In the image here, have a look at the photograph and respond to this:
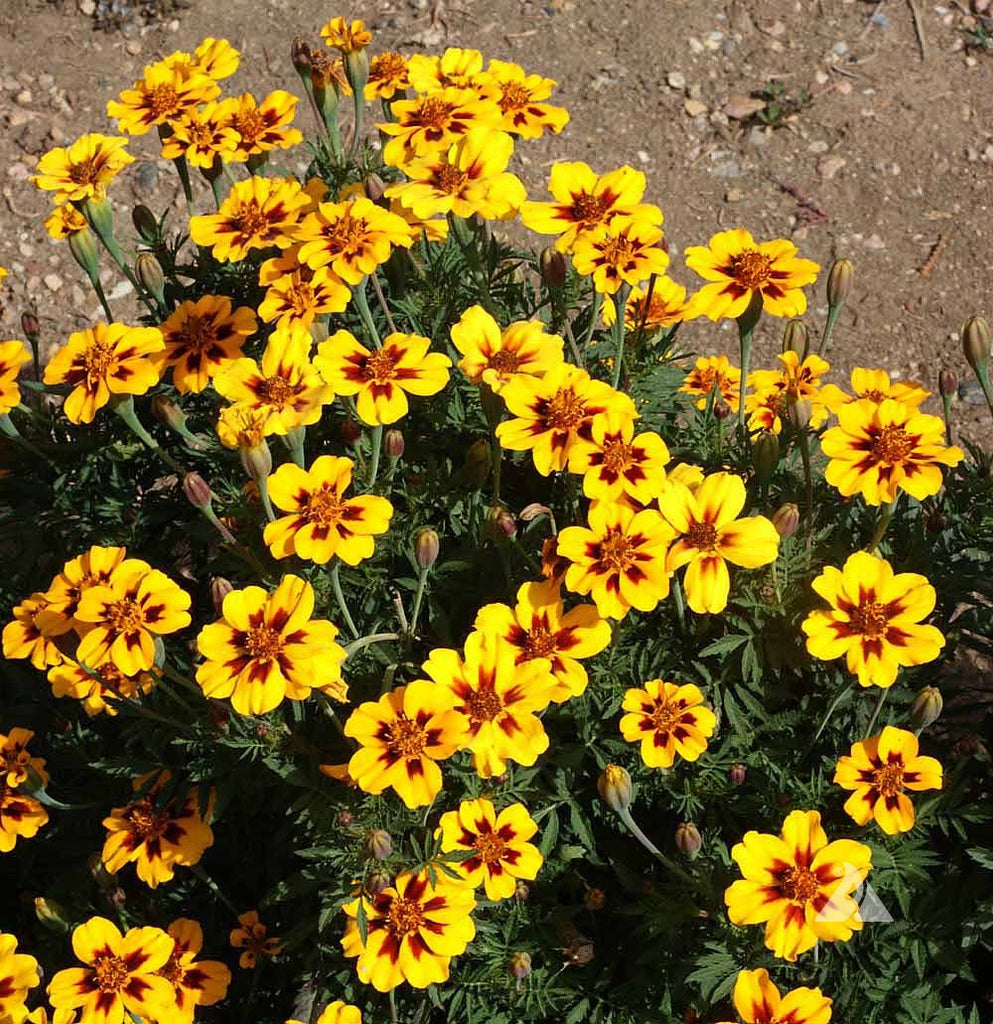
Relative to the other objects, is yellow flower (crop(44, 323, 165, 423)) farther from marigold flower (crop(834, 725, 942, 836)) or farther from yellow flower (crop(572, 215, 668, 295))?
marigold flower (crop(834, 725, 942, 836))

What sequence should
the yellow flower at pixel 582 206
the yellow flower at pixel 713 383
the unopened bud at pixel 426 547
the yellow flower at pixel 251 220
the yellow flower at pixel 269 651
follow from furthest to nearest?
1. the yellow flower at pixel 713 383
2. the yellow flower at pixel 251 220
3. the yellow flower at pixel 582 206
4. the unopened bud at pixel 426 547
5. the yellow flower at pixel 269 651

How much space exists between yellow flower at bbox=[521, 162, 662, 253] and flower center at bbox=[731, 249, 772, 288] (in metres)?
0.19

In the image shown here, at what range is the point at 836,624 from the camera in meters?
2.16

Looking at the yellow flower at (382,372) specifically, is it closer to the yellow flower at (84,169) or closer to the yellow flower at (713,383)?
the yellow flower at (84,169)

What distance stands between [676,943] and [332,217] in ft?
5.27

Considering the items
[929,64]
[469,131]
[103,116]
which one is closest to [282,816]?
[469,131]

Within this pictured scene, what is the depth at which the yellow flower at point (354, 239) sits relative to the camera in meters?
2.27

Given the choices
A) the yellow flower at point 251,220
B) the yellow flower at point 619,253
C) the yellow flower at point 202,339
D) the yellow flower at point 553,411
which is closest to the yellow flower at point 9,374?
the yellow flower at point 202,339

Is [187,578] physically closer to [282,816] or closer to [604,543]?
[282,816]

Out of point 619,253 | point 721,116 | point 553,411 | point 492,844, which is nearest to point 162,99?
point 619,253

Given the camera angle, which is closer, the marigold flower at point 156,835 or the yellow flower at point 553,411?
the yellow flower at point 553,411

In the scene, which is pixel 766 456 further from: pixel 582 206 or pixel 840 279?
pixel 582 206

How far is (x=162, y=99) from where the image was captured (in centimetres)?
275

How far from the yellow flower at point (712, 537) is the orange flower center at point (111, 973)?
1.25m
